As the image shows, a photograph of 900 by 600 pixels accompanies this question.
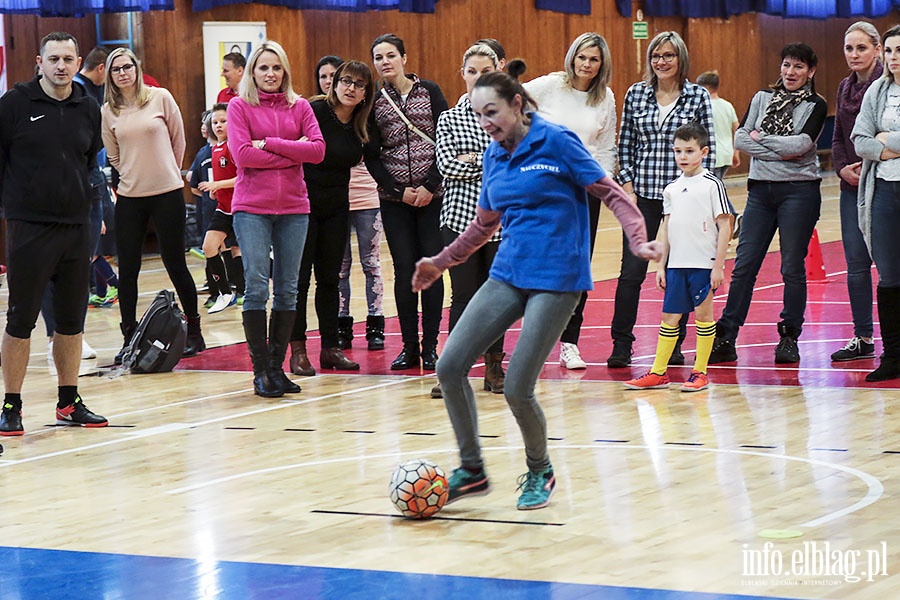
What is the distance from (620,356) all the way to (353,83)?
2.23 meters

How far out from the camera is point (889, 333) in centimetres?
773

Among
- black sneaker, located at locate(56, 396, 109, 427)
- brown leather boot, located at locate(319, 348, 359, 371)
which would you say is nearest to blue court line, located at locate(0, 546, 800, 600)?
black sneaker, located at locate(56, 396, 109, 427)

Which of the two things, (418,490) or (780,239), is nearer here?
(418,490)

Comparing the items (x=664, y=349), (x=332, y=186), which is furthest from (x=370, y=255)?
(x=664, y=349)

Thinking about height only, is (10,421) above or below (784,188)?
below

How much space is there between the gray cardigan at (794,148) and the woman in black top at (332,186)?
2282 millimetres

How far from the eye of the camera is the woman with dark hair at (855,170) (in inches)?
321

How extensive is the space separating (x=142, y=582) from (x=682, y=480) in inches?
86.1

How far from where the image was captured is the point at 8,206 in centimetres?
687

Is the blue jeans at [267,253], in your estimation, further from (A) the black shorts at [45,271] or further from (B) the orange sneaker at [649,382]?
(B) the orange sneaker at [649,382]

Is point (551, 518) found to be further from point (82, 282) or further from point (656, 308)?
point (656, 308)

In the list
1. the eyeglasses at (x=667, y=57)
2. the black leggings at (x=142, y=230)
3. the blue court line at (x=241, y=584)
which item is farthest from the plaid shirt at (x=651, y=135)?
the blue court line at (x=241, y=584)

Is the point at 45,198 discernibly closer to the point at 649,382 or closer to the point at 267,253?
the point at 267,253

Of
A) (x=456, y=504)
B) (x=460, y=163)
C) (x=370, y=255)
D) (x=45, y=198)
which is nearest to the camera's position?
(x=456, y=504)
